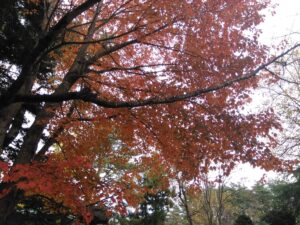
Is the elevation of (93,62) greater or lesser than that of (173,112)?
greater

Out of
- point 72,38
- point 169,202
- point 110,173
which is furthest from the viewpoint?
point 110,173

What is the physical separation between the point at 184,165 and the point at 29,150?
13.1 ft

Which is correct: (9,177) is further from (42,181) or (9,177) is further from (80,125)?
(80,125)

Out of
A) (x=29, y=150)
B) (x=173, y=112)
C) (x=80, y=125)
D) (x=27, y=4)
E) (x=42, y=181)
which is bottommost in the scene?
(x=42, y=181)

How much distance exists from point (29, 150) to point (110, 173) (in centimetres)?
2014

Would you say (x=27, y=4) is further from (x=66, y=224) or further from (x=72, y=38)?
(x=66, y=224)

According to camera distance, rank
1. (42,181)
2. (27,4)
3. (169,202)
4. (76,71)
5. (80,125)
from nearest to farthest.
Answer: (42,181)
(76,71)
(27,4)
(80,125)
(169,202)

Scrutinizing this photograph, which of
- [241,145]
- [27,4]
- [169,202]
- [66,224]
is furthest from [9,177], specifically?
[169,202]

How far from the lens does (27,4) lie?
991cm

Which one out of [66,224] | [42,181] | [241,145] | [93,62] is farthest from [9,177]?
[66,224]

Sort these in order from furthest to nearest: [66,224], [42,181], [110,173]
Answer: [110,173] → [66,224] → [42,181]

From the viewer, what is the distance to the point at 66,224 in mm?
12938

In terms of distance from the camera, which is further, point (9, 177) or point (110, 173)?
point (110, 173)

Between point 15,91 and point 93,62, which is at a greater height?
point 93,62
